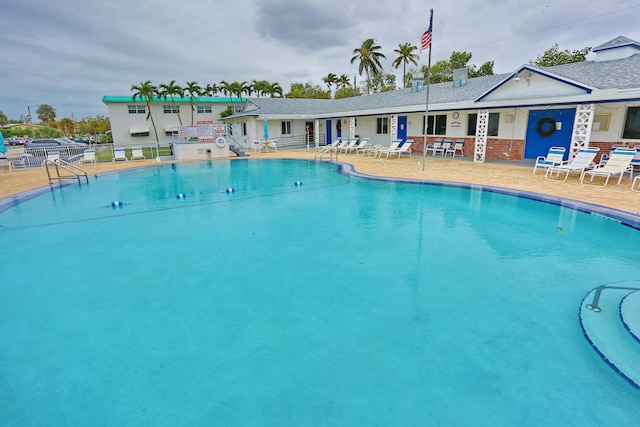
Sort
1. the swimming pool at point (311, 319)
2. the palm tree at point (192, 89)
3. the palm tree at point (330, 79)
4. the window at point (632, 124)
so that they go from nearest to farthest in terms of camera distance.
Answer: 1. the swimming pool at point (311, 319)
2. the window at point (632, 124)
3. the palm tree at point (192, 89)
4. the palm tree at point (330, 79)

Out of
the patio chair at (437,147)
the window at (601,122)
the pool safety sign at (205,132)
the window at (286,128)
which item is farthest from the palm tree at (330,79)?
the window at (601,122)

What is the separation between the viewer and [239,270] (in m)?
5.02

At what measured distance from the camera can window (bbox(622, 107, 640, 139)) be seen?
10.8 meters

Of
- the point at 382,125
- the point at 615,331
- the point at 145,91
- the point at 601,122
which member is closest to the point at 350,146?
the point at 382,125

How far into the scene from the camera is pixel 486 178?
422 inches

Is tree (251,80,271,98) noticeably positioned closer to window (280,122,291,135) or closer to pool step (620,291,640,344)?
window (280,122,291,135)

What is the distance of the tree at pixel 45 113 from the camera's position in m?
92.4

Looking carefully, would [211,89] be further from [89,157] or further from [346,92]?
[346,92]

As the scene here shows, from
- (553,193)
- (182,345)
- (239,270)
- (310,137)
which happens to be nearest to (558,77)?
(553,193)

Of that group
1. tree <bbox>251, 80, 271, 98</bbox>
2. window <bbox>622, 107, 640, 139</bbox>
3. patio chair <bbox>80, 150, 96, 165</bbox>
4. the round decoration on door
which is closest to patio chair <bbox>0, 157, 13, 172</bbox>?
patio chair <bbox>80, 150, 96, 165</bbox>

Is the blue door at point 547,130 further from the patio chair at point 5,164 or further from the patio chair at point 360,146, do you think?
the patio chair at point 5,164

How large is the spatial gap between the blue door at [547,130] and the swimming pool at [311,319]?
7324 mm

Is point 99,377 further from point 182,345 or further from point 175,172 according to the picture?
point 175,172

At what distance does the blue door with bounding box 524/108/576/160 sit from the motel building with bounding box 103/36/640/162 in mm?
33
